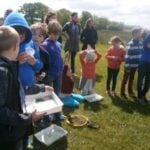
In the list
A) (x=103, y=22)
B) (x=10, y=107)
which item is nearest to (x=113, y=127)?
(x=10, y=107)

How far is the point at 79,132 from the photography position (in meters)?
6.20

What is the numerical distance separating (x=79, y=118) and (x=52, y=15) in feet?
8.15

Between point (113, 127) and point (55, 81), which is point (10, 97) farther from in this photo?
point (113, 127)

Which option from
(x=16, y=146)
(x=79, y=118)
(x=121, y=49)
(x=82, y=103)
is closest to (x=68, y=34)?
(x=121, y=49)

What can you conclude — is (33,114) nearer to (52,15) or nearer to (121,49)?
(52,15)

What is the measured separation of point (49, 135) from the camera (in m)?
5.43

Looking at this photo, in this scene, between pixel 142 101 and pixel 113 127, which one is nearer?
pixel 113 127

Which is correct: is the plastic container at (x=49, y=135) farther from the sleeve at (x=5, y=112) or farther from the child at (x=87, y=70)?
the child at (x=87, y=70)

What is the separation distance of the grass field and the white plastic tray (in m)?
1.75

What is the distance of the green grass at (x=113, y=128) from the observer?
5.81m

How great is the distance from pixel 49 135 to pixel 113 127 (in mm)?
1677

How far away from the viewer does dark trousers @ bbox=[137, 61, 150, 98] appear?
8.05 m

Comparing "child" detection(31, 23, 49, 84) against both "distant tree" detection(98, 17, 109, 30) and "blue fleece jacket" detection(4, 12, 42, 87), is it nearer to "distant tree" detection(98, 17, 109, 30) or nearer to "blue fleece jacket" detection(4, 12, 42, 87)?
"blue fleece jacket" detection(4, 12, 42, 87)

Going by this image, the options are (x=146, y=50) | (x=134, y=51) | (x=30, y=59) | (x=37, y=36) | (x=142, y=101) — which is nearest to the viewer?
(x=30, y=59)
